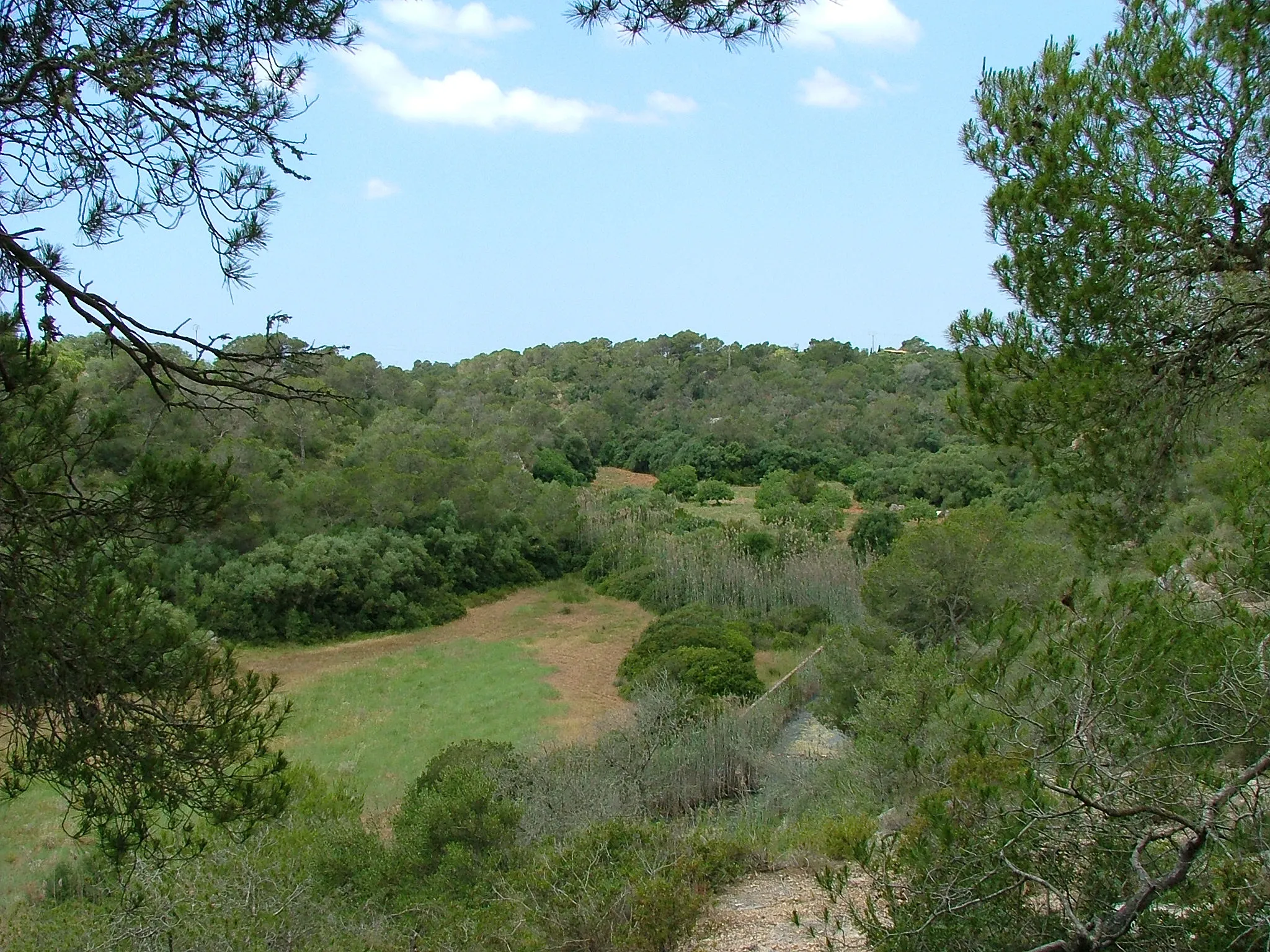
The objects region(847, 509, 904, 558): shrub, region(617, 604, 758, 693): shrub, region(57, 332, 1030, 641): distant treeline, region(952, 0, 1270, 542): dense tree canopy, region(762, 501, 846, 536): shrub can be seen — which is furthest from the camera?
region(762, 501, 846, 536): shrub

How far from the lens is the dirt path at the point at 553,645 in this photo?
15586 millimetres

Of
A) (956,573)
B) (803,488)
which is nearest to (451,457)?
(803,488)

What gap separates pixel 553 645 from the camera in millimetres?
19219

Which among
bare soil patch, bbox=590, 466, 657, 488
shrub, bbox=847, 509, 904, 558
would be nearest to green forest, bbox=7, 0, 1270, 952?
shrub, bbox=847, 509, 904, 558

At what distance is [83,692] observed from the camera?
8.71 feet

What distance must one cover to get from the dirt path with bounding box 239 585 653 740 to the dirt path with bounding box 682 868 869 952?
7260mm

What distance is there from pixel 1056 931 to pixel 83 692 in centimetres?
286

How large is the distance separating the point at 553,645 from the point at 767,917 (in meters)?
14.3

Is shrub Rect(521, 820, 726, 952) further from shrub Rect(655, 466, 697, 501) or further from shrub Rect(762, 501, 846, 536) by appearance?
shrub Rect(655, 466, 697, 501)

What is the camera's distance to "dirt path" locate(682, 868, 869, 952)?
4570 millimetres

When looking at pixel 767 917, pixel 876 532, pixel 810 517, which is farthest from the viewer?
pixel 810 517

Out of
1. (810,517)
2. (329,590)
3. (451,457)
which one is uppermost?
(451,457)

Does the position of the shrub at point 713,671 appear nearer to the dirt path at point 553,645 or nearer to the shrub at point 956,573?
the dirt path at point 553,645

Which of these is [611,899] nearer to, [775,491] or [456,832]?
[456,832]
